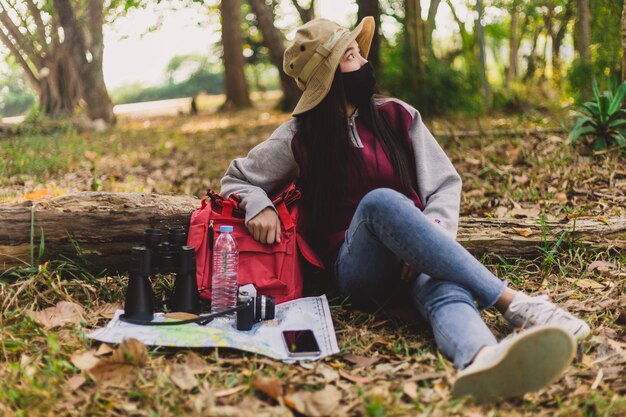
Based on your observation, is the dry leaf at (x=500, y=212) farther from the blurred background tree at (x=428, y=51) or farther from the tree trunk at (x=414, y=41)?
the tree trunk at (x=414, y=41)

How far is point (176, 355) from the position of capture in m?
2.53

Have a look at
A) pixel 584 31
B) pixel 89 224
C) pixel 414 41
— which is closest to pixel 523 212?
pixel 89 224

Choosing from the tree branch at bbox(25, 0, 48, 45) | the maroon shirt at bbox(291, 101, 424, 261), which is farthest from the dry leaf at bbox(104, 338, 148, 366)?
the tree branch at bbox(25, 0, 48, 45)

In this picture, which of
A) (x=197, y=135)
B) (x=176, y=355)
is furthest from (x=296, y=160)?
(x=197, y=135)

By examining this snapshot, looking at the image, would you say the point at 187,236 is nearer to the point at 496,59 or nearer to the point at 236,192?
the point at 236,192

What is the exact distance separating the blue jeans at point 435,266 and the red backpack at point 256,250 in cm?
39

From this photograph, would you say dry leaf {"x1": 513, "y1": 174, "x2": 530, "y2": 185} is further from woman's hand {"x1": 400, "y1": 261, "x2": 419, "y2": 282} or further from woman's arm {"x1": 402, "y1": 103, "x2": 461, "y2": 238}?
woman's hand {"x1": 400, "y1": 261, "x2": 419, "y2": 282}

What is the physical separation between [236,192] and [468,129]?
4157mm

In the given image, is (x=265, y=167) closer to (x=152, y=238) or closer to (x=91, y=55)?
(x=152, y=238)

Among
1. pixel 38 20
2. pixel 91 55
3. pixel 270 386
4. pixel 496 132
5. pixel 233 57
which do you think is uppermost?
pixel 38 20

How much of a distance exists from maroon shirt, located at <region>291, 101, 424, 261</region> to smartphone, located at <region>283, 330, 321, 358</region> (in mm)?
491

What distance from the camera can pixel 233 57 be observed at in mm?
13656

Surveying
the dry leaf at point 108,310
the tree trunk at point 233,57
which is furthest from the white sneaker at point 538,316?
the tree trunk at point 233,57

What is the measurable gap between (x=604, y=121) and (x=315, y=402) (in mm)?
4058
